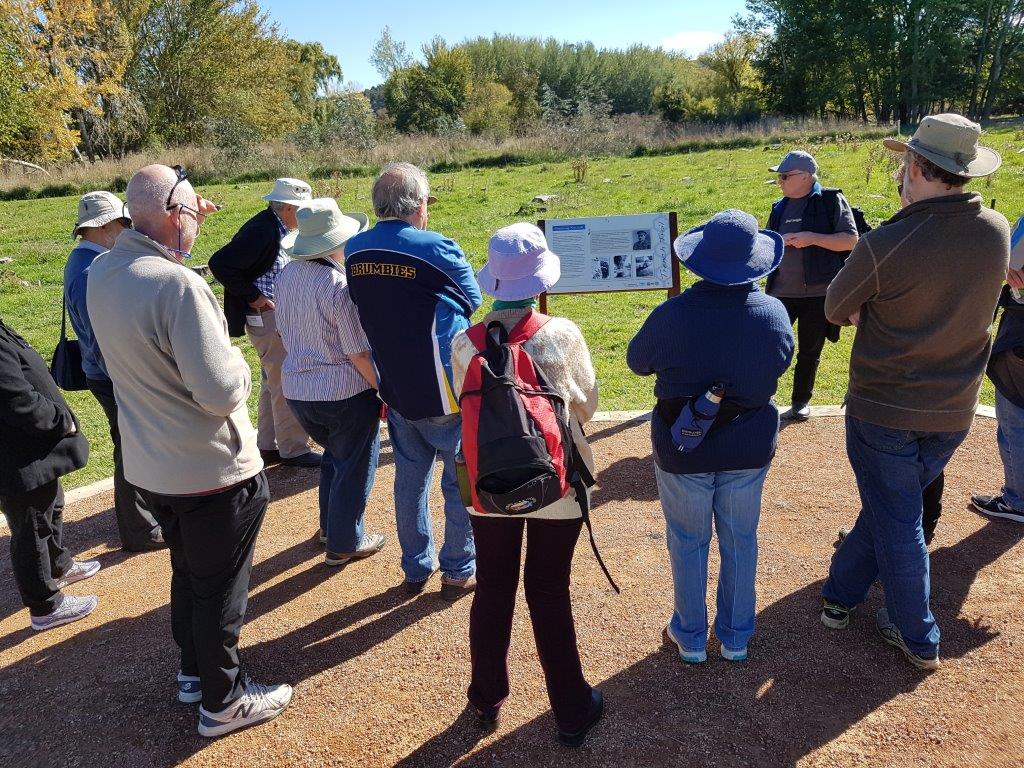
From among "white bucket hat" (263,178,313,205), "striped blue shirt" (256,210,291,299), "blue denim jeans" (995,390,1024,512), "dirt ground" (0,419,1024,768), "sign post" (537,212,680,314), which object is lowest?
"dirt ground" (0,419,1024,768)

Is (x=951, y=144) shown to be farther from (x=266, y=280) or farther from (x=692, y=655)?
(x=266, y=280)

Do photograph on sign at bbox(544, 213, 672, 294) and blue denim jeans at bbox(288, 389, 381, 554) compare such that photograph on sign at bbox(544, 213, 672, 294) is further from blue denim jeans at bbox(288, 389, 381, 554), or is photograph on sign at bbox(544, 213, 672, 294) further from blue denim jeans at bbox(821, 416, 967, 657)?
blue denim jeans at bbox(821, 416, 967, 657)

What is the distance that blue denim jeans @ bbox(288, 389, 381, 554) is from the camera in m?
3.80

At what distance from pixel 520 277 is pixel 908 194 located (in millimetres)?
1627

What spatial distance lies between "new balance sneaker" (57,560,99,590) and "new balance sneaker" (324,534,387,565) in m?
1.35

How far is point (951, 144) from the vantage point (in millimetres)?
2771

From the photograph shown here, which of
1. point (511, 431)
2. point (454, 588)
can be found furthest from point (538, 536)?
point (454, 588)

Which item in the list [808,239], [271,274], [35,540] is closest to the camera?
[35,540]

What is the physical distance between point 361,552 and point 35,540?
5.30 feet

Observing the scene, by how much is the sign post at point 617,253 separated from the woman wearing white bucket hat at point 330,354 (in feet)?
8.67

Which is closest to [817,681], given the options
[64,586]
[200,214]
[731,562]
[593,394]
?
[731,562]

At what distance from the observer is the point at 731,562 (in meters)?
3.05

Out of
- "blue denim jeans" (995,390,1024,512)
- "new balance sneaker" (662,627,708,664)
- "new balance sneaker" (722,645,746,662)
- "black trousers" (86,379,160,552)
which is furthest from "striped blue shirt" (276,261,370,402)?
"blue denim jeans" (995,390,1024,512)

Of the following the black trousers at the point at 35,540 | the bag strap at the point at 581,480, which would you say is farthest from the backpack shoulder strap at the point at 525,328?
the black trousers at the point at 35,540
